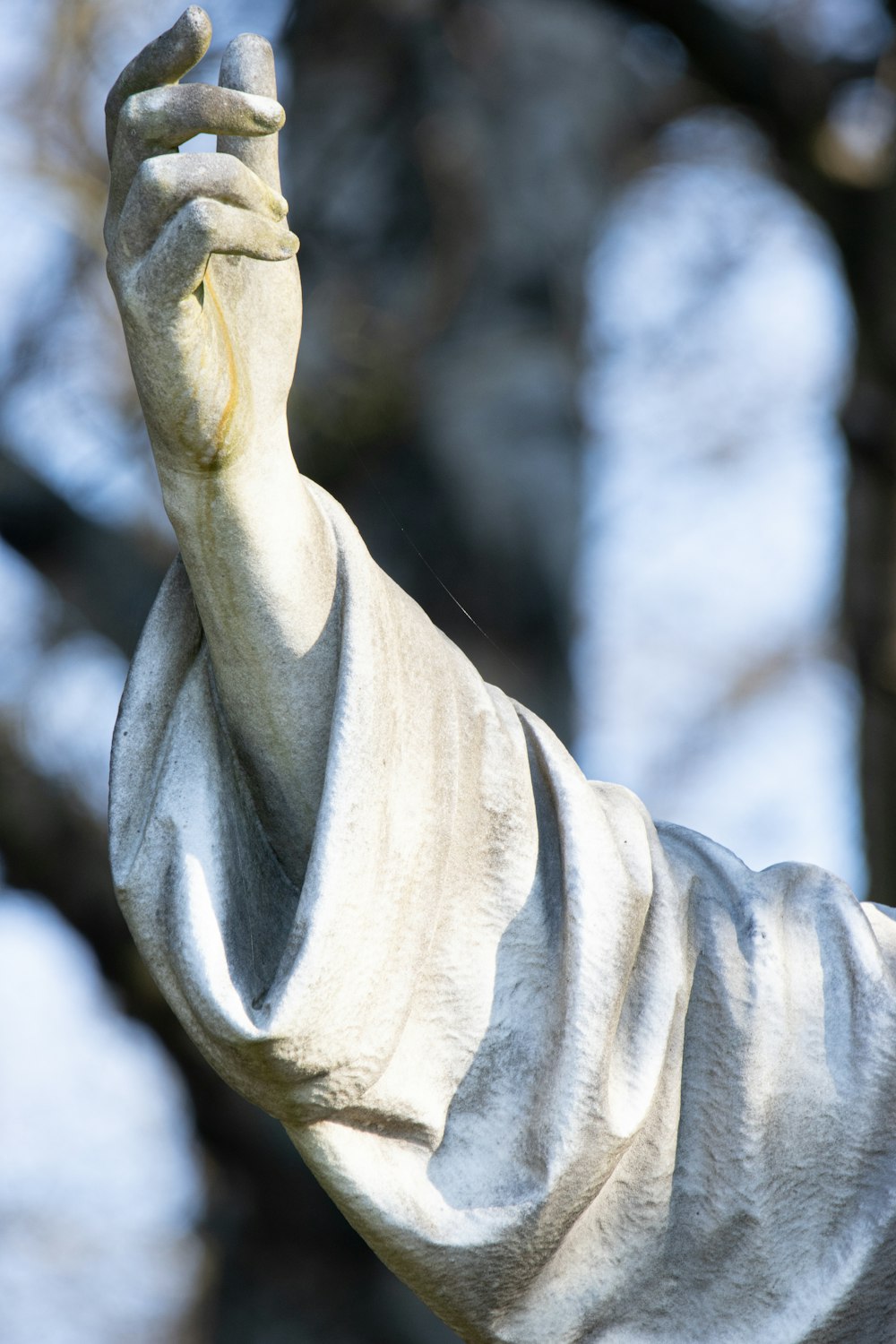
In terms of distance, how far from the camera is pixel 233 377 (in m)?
1.15

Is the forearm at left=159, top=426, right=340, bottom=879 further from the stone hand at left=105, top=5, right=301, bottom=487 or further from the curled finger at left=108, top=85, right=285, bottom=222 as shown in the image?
the curled finger at left=108, top=85, right=285, bottom=222

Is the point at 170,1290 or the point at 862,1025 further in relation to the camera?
the point at 170,1290

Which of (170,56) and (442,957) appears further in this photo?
(442,957)

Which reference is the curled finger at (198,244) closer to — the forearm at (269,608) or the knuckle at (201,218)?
the knuckle at (201,218)

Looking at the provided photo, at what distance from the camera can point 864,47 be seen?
4.82 metres

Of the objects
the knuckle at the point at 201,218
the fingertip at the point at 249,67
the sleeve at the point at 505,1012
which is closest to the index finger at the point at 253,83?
the fingertip at the point at 249,67

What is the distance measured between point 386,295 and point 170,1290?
3.67 meters

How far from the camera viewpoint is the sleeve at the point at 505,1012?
1185 millimetres

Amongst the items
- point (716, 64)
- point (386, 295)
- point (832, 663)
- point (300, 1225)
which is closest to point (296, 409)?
point (386, 295)

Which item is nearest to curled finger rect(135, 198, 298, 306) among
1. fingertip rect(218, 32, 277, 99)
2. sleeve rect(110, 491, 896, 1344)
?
fingertip rect(218, 32, 277, 99)

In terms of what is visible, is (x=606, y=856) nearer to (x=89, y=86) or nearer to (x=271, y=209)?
(x=271, y=209)

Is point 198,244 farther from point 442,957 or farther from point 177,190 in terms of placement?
point 442,957

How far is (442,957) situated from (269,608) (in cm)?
27

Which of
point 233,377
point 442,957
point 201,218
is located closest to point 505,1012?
point 442,957
